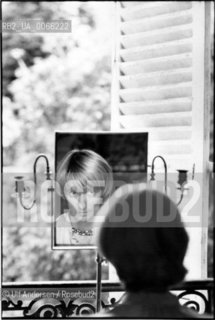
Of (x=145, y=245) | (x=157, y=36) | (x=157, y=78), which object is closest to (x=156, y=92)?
Answer: (x=157, y=78)

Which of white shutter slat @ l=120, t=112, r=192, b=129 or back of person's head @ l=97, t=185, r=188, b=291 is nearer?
back of person's head @ l=97, t=185, r=188, b=291

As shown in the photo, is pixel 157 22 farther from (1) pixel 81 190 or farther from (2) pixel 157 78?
(1) pixel 81 190

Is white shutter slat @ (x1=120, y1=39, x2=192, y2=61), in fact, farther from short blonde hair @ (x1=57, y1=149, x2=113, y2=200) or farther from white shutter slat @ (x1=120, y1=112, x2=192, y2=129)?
short blonde hair @ (x1=57, y1=149, x2=113, y2=200)

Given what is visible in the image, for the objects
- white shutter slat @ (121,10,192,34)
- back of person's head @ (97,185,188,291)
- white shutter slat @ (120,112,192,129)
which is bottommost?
back of person's head @ (97,185,188,291)

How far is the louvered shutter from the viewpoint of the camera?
4.22 ft

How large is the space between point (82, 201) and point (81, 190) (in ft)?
0.10

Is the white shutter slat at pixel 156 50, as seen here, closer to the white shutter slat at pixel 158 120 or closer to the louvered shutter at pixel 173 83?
the louvered shutter at pixel 173 83

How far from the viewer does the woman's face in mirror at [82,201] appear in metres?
1.25

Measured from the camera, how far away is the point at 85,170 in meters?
1.25

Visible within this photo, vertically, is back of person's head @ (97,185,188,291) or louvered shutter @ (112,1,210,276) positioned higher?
louvered shutter @ (112,1,210,276)

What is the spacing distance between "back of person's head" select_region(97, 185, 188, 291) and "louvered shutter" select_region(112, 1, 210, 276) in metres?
0.35

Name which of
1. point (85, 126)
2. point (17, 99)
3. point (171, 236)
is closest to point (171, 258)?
point (171, 236)

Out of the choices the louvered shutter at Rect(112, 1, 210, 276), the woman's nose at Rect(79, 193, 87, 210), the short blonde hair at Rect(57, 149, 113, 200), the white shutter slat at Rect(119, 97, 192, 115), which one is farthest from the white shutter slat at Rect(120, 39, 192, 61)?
the woman's nose at Rect(79, 193, 87, 210)

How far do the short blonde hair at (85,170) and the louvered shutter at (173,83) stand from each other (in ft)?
0.39
